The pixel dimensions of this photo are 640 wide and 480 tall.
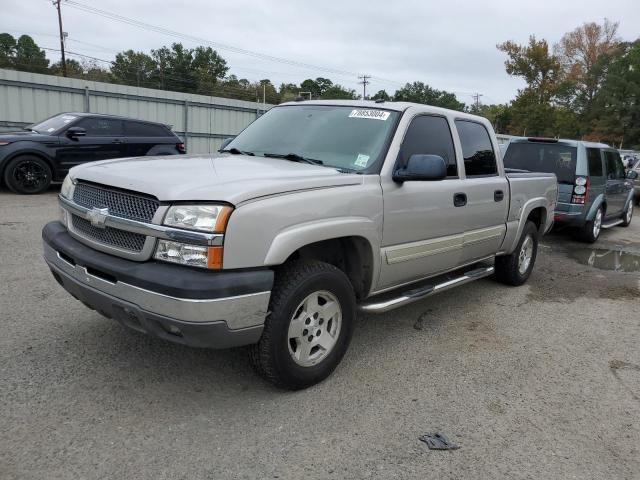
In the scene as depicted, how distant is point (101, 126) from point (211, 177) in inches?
368

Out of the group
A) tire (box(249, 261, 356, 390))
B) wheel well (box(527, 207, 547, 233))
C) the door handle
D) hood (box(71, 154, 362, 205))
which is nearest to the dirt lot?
tire (box(249, 261, 356, 390))

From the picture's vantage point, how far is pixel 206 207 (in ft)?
9.13

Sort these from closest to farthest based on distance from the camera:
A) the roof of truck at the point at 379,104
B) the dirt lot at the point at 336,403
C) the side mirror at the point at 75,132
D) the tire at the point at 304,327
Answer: the dirt lot at the point at 336,403 → the tire at the point at 304,327 → the roof of truck at the point at 379,104 → the side mirror at the point at 75,132

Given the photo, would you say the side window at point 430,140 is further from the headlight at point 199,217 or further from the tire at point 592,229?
the tire at point 592,229

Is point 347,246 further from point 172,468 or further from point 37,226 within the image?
point 37,226

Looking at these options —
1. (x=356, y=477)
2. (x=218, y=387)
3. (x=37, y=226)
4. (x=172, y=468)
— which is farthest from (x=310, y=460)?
(x=37, y=226)

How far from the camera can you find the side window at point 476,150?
191 inches

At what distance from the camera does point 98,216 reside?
3117 mm

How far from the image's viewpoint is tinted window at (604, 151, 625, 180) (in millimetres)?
10156

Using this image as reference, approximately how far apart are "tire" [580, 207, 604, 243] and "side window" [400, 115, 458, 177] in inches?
231

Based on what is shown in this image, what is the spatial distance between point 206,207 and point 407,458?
1698 mm

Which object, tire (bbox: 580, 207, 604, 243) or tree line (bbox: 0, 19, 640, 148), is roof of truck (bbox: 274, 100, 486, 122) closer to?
tire (bbox: 580, 207, 604, 243)

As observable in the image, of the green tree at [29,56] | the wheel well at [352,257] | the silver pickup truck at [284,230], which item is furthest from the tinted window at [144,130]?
the green tree at [29,56]

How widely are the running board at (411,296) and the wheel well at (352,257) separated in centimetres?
14
